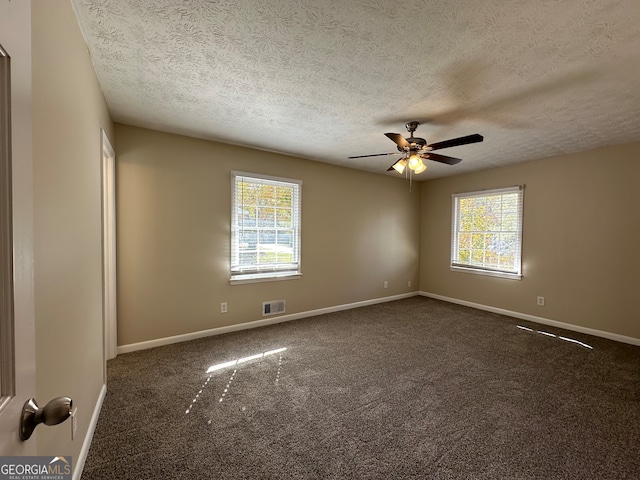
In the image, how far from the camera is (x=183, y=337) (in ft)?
11.7

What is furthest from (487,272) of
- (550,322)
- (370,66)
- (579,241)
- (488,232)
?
(370,66)

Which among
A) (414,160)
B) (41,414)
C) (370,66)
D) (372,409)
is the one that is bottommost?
(372,409)

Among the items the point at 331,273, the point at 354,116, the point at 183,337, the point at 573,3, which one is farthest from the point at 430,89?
the point at 183,337

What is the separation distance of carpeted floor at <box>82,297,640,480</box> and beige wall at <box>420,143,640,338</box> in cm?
51

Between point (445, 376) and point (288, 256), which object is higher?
point (288, 256)

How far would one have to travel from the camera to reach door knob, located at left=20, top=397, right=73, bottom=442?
579 millimetres

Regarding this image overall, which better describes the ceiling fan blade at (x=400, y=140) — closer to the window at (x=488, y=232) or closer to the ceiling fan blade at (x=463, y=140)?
the ceiling fan blade at (x=463, y=140)

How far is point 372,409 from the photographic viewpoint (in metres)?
2.26

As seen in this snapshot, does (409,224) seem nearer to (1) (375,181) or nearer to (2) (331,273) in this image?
(1) (375,181)

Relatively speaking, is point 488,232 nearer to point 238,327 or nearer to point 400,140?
point 400,140

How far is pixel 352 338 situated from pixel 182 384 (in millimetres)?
2018

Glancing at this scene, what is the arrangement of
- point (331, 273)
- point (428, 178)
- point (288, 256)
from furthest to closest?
point (428, 178) < point (331, 273) < point (288, 256)

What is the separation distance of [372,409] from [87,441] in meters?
1.93

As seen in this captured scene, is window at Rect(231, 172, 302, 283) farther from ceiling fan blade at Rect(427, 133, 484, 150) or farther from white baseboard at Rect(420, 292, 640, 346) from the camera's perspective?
white baseboard at Rect(420, 292, 640, 346)
